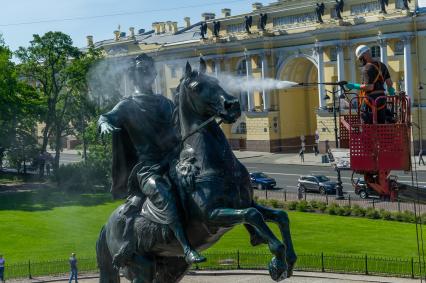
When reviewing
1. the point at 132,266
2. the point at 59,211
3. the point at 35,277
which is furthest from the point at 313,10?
the point at 132,266

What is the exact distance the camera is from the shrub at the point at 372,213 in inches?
1457

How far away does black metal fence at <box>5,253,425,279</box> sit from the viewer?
27.1 meters

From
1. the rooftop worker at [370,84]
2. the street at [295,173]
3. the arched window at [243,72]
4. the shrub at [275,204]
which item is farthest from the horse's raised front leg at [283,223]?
the arched window at [243,72]

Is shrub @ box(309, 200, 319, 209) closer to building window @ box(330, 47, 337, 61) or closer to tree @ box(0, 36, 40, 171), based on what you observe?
tree @ box(0, 36, 40, 171)

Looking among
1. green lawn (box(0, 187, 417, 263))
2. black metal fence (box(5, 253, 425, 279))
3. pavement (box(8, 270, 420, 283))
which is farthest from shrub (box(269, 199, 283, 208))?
pavement (box(8, 270, 420, 283))

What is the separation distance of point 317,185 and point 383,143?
1304 inches

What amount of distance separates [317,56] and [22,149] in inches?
1062

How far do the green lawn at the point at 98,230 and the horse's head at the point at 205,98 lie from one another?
19340 mm

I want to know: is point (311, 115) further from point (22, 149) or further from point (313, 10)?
point (22, 149)

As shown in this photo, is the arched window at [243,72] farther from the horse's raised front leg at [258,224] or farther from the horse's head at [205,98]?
the horse's raised front leg at [258,224]

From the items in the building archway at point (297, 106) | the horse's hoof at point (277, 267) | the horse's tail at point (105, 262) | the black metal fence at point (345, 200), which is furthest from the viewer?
the building archway at point (297, 106)

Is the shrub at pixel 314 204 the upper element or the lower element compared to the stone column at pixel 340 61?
lower

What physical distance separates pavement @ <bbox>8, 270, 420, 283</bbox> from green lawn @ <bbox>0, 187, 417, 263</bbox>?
2766 mm

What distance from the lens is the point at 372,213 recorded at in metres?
37.1
